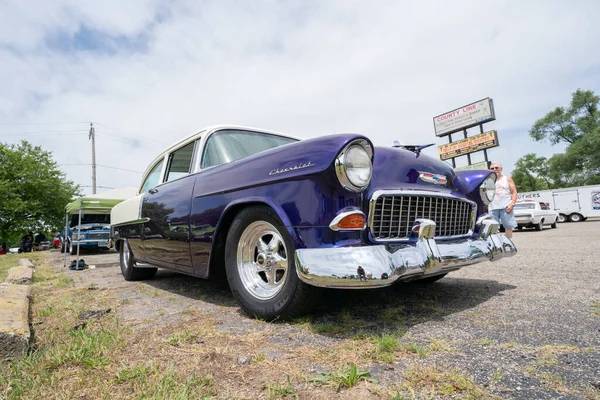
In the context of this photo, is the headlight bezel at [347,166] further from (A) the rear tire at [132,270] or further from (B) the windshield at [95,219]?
(B) the windshield at [95,219]

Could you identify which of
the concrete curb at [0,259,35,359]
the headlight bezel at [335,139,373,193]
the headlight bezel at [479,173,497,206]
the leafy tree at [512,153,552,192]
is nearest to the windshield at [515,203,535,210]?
the headlight bezel at [479,173,497,206]

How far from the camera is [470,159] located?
2709 cm

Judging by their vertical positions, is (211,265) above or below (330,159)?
below

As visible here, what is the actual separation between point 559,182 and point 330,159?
50.3 meters

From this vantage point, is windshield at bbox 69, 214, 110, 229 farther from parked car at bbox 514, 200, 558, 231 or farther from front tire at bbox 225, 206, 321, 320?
parked car at bbox 514, 200, 558, 231

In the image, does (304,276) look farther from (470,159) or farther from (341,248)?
(470,159)

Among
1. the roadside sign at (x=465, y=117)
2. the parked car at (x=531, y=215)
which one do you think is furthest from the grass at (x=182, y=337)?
the roadside sign at (x=465, y=117)

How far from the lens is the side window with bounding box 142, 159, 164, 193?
13.6 feet

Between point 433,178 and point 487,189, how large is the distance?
89cm

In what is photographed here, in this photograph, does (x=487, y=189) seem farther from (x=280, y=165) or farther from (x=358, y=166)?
(x=280, y=165)

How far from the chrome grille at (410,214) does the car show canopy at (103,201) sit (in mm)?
6777

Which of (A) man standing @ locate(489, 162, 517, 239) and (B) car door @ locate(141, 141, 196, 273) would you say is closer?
(B) car door @ locate(141, 141, 196, 273)

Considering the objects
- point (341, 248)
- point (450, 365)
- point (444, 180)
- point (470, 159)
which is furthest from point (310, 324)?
point (470, 159)

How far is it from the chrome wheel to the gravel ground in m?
0.22
